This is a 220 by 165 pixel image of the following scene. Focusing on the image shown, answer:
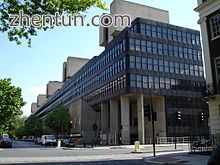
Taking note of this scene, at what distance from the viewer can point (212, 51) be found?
25.7m

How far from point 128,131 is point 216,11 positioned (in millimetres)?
40134

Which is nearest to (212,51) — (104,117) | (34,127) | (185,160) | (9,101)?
(185,160)

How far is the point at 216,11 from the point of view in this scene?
2553 cm

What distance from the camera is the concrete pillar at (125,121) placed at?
2429 inches

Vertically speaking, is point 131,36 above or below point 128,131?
above

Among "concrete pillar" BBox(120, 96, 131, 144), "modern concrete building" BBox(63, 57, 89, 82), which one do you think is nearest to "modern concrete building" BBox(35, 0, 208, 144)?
"concrete pillar" BBox(120, 96, 131, 144)

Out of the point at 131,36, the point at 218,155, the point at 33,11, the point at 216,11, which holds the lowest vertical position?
the point at 218,155

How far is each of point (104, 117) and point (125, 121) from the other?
47.2 ft

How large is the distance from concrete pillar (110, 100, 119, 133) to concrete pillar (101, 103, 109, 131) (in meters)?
6.77

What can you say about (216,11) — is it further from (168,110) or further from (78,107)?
(78,107)

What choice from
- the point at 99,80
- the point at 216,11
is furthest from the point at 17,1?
the point at 99,80

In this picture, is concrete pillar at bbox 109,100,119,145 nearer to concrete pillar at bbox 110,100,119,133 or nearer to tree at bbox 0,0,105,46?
concrete pillar at bbox 110,100,119,133

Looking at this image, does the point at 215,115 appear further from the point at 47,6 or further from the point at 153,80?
the point at 153,80

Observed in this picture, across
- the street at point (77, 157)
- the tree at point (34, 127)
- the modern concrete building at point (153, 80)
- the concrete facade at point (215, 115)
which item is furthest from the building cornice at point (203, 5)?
the tree at point (34, 127)
